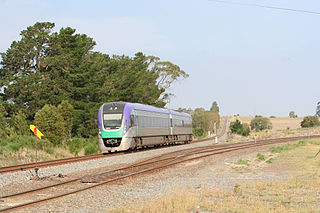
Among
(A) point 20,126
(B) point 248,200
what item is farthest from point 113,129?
(B) point 248,200

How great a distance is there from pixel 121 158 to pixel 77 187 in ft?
35.5

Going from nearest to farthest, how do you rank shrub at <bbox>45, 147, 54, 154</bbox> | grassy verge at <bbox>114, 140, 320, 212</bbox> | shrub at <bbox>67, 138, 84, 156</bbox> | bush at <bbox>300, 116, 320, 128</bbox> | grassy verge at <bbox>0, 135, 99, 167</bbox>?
grassy verge at <bbox>114, 140, 320, 212</bbox>, grassy verge at <bbox>0, 135, 99, 167</bbox>, shrub at <bbox>45, 147, 54, 154</bbox>, shrub at <bbox>67, 138, 84, 156</bbox>, bush at <bbox>300, 116, 320, 128</bbox>

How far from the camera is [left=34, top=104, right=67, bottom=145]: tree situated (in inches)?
1163

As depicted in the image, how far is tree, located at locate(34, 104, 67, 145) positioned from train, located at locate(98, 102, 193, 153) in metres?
4.92

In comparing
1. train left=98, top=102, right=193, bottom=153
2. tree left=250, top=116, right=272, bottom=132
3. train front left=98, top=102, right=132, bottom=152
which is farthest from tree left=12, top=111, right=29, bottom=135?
tree left=250, top=116, right=272, bottom=132

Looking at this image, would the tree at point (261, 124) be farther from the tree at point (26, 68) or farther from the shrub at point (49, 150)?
the shrub at point (49, 150)

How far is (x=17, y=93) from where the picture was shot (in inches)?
1566

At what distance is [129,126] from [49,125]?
7.09 m

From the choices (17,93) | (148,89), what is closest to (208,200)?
(17,93)

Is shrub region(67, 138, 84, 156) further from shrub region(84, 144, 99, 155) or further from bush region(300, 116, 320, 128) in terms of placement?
bush region(300, 116, 320, 128)

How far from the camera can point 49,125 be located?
97.5 ft

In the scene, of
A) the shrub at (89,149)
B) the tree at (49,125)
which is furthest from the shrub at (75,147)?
the tree at (49,125)

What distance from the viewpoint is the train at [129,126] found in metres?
25.9

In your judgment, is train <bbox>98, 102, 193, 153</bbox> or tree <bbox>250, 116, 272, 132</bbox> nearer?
train <bbox>98, 102, 193, 153</bbox>
